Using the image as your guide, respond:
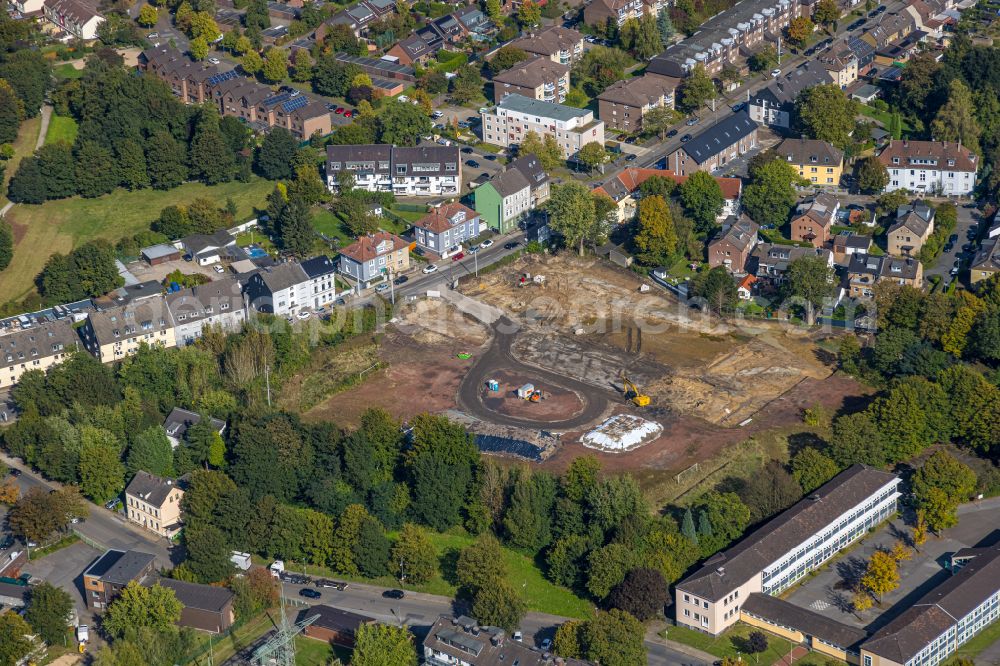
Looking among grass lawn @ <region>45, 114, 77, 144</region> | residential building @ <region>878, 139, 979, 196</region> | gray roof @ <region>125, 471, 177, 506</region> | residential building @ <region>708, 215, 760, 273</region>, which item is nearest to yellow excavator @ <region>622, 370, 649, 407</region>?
residential building @ <region>708, 215, 760, 273</region>

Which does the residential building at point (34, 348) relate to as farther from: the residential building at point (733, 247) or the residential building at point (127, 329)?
the residential building at point (733, 247)

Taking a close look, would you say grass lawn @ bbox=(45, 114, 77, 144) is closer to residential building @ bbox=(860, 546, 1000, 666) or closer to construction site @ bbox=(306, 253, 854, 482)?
construction site @ bbox=(306, 253, 854, 482)

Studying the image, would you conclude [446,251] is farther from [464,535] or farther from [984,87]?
[984,87]

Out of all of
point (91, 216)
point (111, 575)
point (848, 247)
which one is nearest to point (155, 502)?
point (111, 575)

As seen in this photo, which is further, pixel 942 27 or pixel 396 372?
pixel 942 27

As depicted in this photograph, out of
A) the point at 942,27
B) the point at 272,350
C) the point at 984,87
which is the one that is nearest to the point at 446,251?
the point at 272,350

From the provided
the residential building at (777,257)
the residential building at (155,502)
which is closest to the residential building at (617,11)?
the residential building at (777,257)
